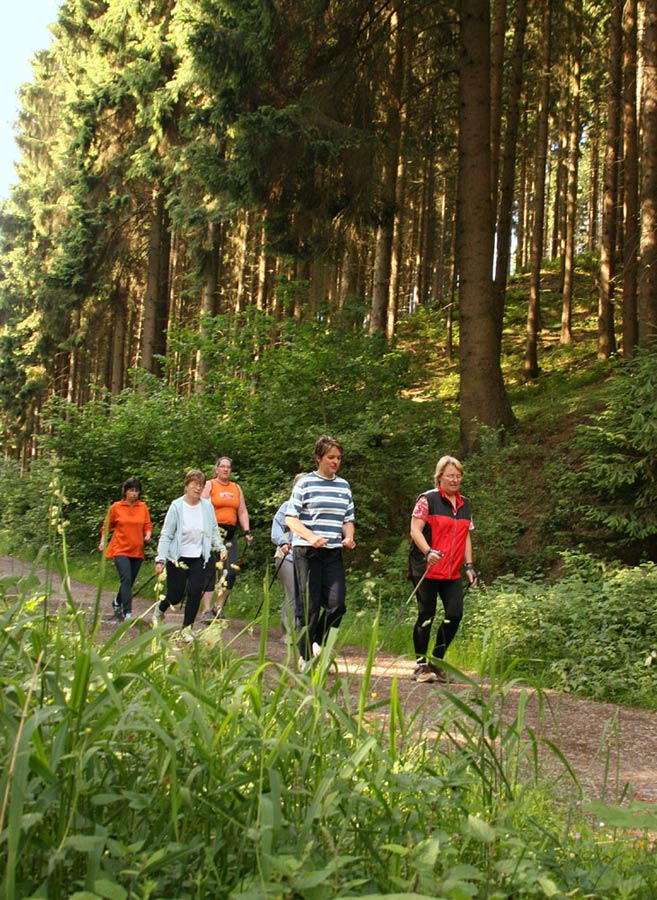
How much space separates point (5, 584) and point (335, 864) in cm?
164

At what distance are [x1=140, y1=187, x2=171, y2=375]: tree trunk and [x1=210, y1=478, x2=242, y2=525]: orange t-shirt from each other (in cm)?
1400

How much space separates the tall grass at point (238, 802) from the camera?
7.50 ft

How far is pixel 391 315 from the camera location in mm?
31531

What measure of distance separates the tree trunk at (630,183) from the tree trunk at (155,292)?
40.1ft

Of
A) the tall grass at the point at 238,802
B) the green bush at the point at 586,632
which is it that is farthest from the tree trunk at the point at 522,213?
the tall grass at the point at 238,802

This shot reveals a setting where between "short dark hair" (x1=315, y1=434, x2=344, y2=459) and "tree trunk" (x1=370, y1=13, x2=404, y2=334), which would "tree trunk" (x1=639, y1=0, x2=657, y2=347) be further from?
"short dark hair" (x1=315, y1=434, x2=344, y2=459)

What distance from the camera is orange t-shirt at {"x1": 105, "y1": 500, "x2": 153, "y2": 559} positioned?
1102 cm

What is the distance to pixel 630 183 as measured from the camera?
19.0 m

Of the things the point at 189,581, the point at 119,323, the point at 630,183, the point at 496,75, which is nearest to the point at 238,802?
the point at 189,581

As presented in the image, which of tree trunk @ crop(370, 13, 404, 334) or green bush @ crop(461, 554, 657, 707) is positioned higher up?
tree trunk @ crop(370, 13, 404, 334)

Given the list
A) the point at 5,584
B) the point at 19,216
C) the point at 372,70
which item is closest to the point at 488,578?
the point at 372,70

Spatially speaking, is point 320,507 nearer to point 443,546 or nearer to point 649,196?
point 443,546

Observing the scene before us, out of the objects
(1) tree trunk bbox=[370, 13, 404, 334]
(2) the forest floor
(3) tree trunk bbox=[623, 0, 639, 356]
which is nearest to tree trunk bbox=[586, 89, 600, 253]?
(3) tree trunk bbox=[623, 0, 639, 356]

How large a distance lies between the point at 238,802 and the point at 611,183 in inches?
787
